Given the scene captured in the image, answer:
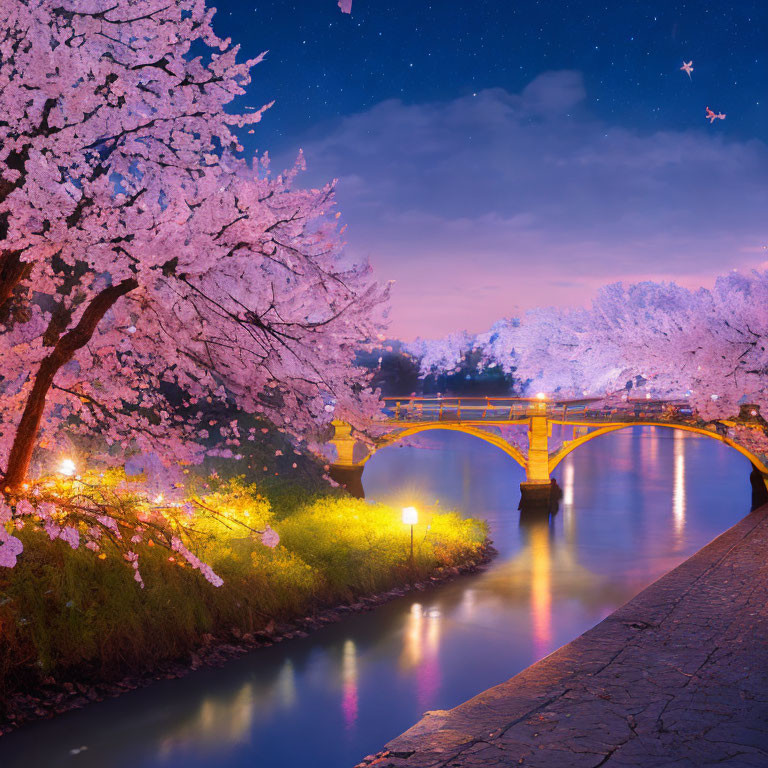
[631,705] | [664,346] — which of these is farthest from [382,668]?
[664,346]

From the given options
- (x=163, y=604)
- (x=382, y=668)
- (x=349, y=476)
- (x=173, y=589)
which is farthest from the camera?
(x=349, y=476)

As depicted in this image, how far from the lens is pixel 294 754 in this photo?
41.3ft

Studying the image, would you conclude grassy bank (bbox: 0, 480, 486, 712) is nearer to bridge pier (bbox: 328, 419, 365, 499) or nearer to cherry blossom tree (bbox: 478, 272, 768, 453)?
cherry blossom tree (bbox: 478, 272, 768, 453)

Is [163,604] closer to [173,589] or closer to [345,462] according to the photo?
[173,589]

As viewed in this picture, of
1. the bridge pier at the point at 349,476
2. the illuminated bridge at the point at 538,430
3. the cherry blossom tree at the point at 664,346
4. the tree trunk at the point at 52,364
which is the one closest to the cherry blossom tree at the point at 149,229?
the tree trunk at the point at 52,364

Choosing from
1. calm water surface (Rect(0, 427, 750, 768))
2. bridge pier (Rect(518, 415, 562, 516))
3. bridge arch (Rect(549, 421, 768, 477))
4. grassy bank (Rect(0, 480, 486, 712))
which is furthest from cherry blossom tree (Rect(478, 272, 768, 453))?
grassy bank (Rect(0, 480, 486, 712))

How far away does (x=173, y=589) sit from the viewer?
15555 millimetres

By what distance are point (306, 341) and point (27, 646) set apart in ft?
26.4

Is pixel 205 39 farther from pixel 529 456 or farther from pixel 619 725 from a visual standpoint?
pixel 529 456

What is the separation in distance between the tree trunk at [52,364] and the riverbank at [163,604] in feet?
16.1

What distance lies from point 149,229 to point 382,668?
476 inches

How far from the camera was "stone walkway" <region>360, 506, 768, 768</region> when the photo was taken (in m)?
7.03

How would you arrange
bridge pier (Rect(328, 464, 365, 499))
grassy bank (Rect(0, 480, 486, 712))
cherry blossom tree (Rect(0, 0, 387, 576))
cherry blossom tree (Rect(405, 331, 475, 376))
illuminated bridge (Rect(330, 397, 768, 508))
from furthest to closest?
1. cherry blossom tree (Rect(405, 331, 475, 376))
2. bridge pier (Rect(328, 464, 365, 499))
3. illuminated bridge (Rect(330, 397, 768, 508))
4. grassy bank (Rect(0, 480, 486, 712))
5. cherry blossom tree (Rect(0, 0, 387, 576))

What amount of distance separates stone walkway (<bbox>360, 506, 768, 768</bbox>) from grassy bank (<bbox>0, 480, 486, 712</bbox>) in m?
4.51
